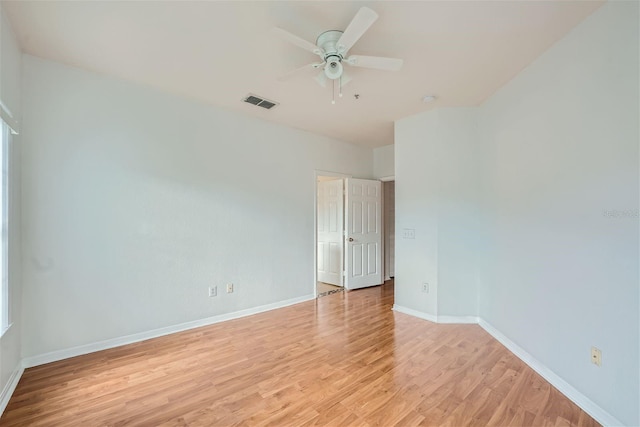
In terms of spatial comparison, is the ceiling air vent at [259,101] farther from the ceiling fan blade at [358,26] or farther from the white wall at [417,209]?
the white wall at [417,209]

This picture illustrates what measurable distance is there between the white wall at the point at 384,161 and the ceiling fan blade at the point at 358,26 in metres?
3.36

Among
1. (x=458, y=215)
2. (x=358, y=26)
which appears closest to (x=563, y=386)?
(x=458, y=215)

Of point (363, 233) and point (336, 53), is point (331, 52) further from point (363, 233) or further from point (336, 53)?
point (363, 233)

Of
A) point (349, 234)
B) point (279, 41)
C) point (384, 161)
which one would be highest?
point (279, 41)

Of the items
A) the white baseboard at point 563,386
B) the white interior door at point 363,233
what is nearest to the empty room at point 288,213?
the white baseboard at point 563,386

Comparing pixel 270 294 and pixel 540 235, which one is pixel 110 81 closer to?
pixel 270 294

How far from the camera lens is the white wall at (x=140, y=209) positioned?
2400mm

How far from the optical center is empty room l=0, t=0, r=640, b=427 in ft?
5.78

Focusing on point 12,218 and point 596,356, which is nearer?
point 596,356

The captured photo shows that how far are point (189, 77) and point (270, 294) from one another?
2770 millimetres

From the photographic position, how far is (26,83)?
2.32m


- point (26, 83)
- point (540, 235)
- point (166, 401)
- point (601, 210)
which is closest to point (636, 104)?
point (601, 210)

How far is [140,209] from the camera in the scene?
287cm

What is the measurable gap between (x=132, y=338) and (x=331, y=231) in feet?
10.8
